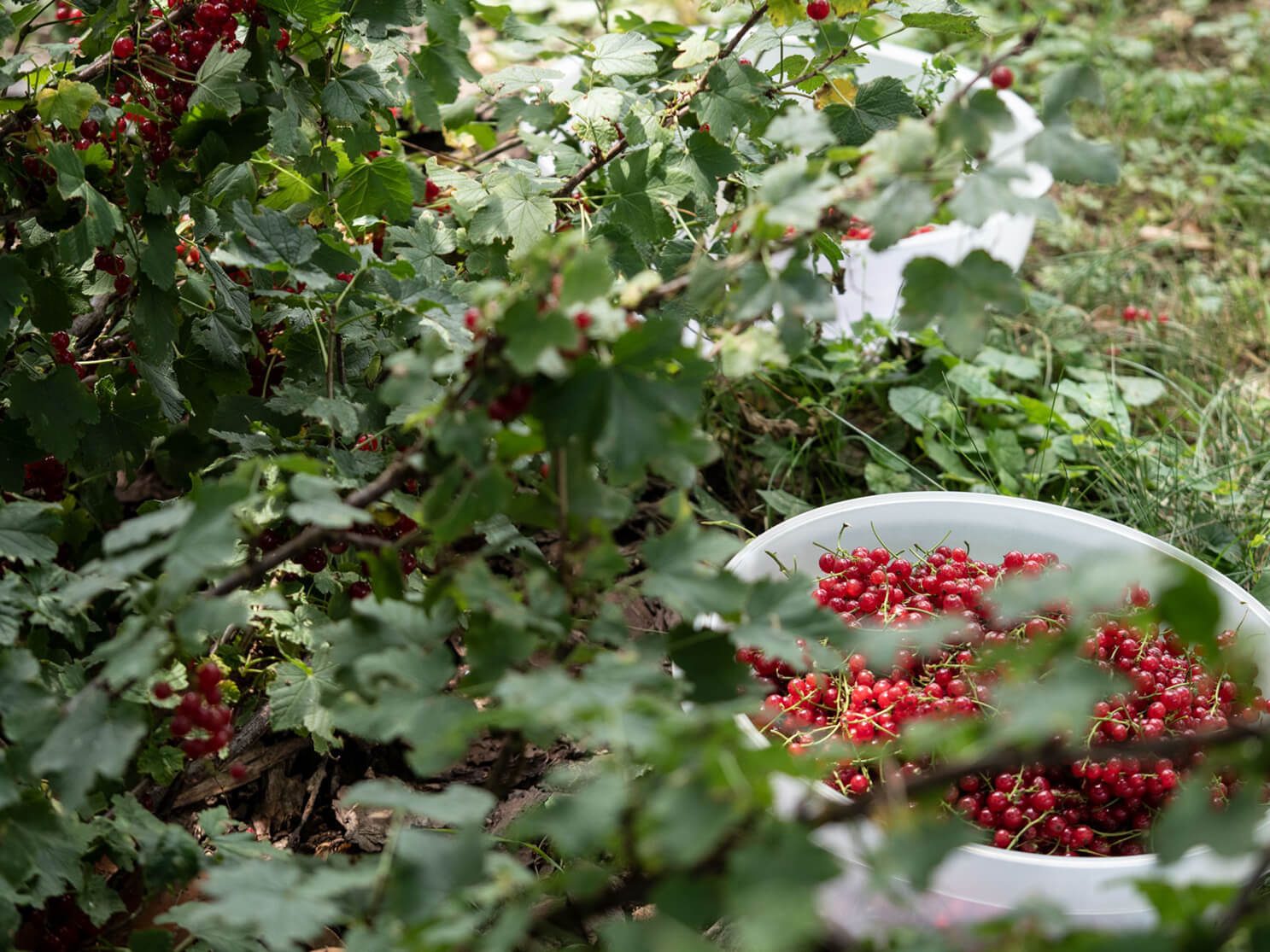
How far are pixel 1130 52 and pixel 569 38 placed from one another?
223 centimetres

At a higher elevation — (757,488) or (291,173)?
(291,173)

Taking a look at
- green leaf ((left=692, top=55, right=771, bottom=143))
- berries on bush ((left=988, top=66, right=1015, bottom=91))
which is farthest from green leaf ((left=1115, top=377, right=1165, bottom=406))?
berries on bush ((left=988, top=66, right=1015, bottom=91))

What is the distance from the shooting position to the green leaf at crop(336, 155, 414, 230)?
1184mm

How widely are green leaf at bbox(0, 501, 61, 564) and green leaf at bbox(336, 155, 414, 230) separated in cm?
49

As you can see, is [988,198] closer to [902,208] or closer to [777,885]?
[902,208]

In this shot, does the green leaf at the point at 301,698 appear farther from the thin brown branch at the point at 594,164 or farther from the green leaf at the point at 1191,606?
the green leaf at the point at 1191,606

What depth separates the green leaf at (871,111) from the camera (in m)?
1.18

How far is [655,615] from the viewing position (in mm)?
1626

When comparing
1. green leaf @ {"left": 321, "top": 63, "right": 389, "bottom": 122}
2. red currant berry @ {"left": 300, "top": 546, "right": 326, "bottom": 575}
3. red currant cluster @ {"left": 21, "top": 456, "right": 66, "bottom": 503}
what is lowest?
red currant berry @ {"left": 300, "top": 546, "right": 326, "bottom": 575}

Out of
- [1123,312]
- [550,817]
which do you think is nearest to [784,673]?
[550,817]

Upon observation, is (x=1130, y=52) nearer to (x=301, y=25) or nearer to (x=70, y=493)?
(x=301, y=25)

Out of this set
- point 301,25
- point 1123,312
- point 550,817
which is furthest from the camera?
point 1123,312

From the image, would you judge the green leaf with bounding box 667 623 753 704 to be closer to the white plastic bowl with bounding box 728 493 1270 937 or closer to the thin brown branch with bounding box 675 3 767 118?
the white plastic bowl with bounding box 728 493 1270 937

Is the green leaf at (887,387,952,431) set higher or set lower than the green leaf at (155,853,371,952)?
lower
